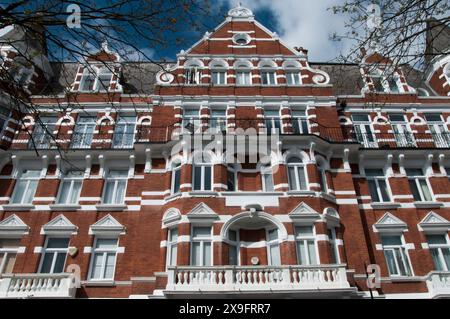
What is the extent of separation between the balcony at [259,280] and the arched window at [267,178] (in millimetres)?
3919

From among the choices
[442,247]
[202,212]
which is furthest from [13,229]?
[442,247]

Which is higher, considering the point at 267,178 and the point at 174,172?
the point at 174,172

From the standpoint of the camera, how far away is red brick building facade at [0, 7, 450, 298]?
47.6ft

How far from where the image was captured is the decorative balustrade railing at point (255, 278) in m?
13.1

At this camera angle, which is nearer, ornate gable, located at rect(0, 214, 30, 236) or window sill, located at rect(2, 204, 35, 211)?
ornate gable, located at rect(0, 214, 30, 236)

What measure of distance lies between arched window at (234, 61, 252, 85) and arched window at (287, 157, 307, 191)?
5727 mm

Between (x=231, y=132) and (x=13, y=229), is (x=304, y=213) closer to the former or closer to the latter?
(x=231, y=132)

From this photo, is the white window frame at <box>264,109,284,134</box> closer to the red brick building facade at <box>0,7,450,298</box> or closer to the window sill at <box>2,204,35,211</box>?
the red brick building facade at <box>0,7,450,298</box>

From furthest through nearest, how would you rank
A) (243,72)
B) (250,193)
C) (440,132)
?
(243,72) < (440,132) < (250,193)

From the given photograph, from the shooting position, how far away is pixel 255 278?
1342 cm

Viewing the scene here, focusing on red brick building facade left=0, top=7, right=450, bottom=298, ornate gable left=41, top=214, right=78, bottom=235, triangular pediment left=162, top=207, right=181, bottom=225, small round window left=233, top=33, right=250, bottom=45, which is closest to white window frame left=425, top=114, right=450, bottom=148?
red brick building facade left=0, top=7, right=450, bottom=298

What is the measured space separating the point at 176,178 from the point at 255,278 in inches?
228
